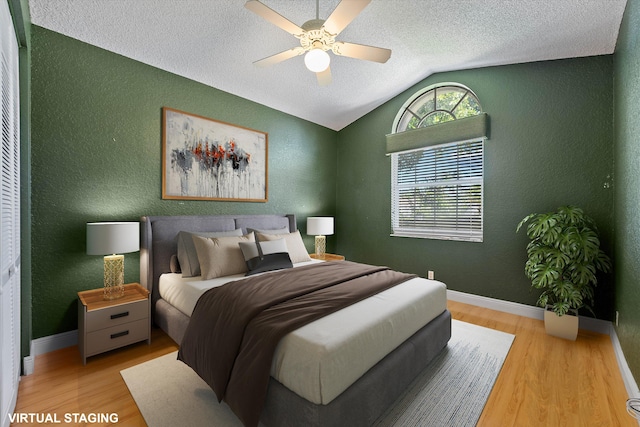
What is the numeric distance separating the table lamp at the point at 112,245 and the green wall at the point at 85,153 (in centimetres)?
22

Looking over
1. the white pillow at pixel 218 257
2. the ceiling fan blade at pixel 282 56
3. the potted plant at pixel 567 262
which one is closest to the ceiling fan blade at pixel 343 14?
the ceiling fan blade at pixel 282 56

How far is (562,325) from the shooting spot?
2.65m

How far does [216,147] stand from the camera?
11.2ft

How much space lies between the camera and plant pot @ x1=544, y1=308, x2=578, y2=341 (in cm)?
261

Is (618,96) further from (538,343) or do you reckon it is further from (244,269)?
(244,269)

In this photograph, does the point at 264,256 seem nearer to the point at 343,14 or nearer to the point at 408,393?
the point at 408,393

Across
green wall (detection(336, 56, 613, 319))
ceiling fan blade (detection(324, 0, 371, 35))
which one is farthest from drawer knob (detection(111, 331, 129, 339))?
green wall (detection(336, 56, 613, 319))

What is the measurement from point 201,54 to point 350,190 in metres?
2.97

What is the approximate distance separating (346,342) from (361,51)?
2147 mm

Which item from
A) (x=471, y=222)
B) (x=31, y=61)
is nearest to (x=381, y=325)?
(x=471, y=222)

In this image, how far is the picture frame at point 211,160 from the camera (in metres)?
3.09

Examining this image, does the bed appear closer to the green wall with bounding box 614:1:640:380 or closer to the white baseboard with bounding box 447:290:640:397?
the white baseboard with bounding box 447:290:640:397

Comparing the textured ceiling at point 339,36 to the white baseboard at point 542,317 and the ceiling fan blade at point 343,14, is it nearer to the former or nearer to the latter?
the ceiling fan blade at point 343,14

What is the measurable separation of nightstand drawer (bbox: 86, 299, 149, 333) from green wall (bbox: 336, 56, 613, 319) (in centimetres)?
330
